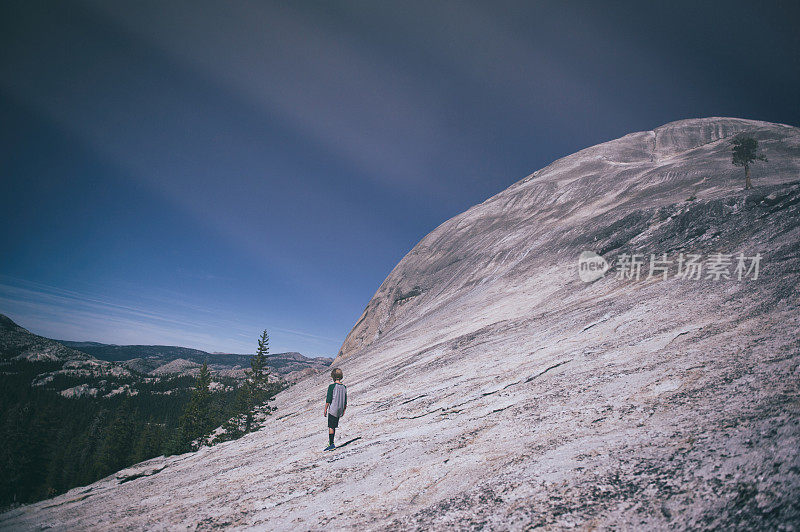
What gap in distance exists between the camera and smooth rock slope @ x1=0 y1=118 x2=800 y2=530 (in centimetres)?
371

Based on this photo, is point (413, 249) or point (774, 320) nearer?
point (774, 320)

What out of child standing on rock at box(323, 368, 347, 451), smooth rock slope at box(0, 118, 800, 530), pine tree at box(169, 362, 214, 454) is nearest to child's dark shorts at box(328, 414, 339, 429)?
child standing on rock at box(323, 368, 347, 451)

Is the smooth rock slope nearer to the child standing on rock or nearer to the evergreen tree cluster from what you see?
the child standing on rock

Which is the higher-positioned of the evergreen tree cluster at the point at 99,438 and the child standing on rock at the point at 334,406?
the child standing on rock at the point at 334,406

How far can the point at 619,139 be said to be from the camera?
5425cm

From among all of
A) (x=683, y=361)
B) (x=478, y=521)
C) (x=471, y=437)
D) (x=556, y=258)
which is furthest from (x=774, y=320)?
(x=556, y=258)

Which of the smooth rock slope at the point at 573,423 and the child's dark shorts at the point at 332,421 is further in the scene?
the child's dark shorts at the point at 332,421

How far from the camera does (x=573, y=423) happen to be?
231 inches

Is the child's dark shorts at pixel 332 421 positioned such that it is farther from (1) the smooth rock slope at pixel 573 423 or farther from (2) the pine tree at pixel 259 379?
(2) the pine tree at pixel 259 379

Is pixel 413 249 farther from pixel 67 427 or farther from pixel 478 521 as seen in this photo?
pixel 67 427

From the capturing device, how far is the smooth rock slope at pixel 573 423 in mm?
3713

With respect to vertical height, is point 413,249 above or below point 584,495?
above

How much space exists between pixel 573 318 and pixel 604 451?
8.96 metres

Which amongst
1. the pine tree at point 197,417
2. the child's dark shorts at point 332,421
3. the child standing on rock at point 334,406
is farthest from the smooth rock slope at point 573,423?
the pine tree at point 197,417
